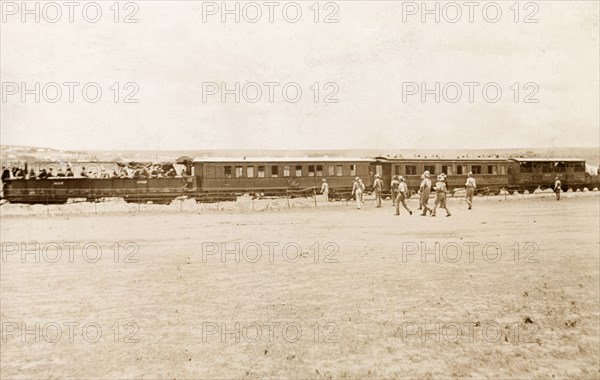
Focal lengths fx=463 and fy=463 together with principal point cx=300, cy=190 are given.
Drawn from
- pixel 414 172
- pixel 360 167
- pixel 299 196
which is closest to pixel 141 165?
pixel 299 196

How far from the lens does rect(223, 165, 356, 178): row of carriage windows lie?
19250 mm

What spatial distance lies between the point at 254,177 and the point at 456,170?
806cm

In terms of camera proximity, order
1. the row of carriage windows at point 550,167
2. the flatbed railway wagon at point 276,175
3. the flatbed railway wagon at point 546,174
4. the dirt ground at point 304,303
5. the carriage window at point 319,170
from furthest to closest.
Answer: the carriage window at point 319,170 → the flatbed railway wagon at point 276,175 → the row of carriage windows at point 550,167 → the flatbed railway wagon at point 546,174 → the dirt ground at point 304,303

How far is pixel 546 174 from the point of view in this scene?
19.5 m

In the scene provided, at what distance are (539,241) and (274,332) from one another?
6.65 metres

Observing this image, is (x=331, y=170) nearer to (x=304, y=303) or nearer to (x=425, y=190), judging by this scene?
(x=425, y=190)

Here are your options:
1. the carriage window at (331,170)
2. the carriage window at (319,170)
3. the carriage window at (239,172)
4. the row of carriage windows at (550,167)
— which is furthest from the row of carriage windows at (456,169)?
the carriage window at (239,172)

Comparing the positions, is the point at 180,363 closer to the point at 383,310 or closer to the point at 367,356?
the point at 367,356

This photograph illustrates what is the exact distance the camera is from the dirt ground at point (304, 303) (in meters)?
5.41

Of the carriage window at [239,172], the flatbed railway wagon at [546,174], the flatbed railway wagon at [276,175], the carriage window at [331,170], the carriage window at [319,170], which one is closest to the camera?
the flatbed railway wagon at [546,174]

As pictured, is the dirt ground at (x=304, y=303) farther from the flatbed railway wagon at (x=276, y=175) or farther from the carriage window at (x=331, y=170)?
the carriage window at (x=331, y=170)

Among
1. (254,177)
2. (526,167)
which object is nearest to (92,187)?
(254,177)

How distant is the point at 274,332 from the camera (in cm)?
606

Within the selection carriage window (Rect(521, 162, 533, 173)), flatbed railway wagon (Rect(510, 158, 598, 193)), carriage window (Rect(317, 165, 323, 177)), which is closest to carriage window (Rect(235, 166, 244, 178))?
carriage window (Rect(317, 165, 323, 177))
